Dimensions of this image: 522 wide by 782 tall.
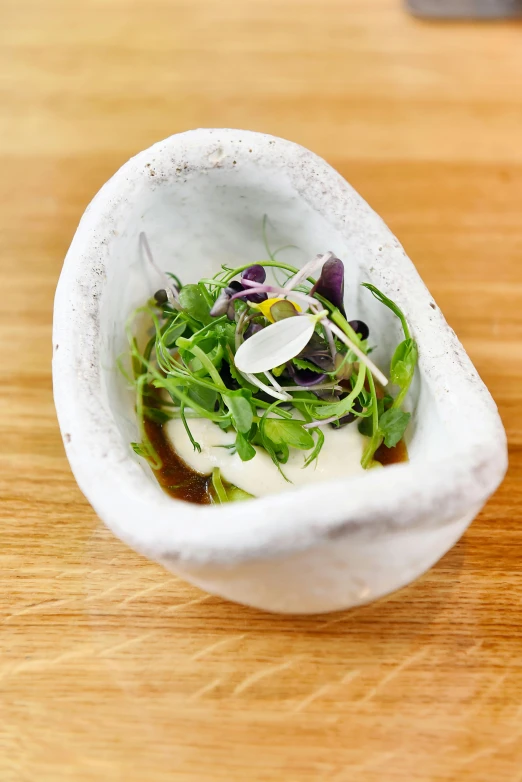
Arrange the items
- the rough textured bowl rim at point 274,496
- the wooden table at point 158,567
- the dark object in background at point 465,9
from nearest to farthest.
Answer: the rough textured bowl rim at point 274,496
the wooden table at point 158,567
the dark object in background at point 465,9

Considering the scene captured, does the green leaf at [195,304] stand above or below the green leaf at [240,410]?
above

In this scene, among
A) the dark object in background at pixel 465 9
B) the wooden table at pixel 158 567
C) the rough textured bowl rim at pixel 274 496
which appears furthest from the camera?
the dark object in background at pixel 465 9

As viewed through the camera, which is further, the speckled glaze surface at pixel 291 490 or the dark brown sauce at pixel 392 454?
the dark brown sauce at pixel 392 454

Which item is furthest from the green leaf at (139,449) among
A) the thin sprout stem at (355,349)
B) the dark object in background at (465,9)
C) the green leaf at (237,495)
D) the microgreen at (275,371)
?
the dark object in background at (465,9)

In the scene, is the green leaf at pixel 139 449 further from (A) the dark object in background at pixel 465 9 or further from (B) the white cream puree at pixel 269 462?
(A) the dark object in background at pixel 465 9

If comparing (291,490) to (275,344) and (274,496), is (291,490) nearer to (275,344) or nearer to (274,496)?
(274,496)
